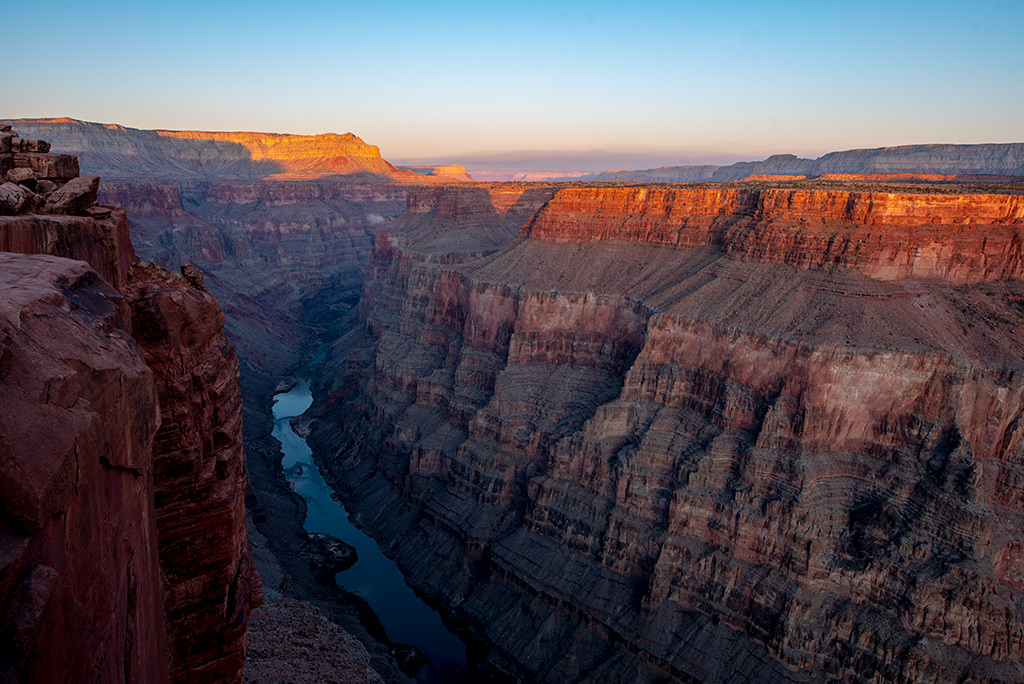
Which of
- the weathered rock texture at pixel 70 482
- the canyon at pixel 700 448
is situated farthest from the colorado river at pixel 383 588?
the weathered rock texture at pixel 70 482

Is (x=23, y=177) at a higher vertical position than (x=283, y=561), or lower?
higher

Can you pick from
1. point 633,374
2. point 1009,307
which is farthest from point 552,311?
point 1009,307

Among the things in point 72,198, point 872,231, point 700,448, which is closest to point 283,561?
point 700,448

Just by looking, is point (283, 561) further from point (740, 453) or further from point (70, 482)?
point (70, 482)

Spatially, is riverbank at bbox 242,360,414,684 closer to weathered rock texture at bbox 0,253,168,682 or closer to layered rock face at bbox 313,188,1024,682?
layered rock face at bbox 313,188,1024,682

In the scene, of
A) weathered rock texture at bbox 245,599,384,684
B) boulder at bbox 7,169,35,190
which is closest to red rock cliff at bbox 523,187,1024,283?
weathered rock texture at bbox 245,599,384,684

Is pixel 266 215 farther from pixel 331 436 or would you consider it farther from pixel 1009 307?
pixel 1009 307

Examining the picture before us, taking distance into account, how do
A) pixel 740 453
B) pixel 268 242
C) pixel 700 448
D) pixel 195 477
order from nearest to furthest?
pixel 195 477 < pixel 740 453 < pixel 700 448 < pixel 268 242
